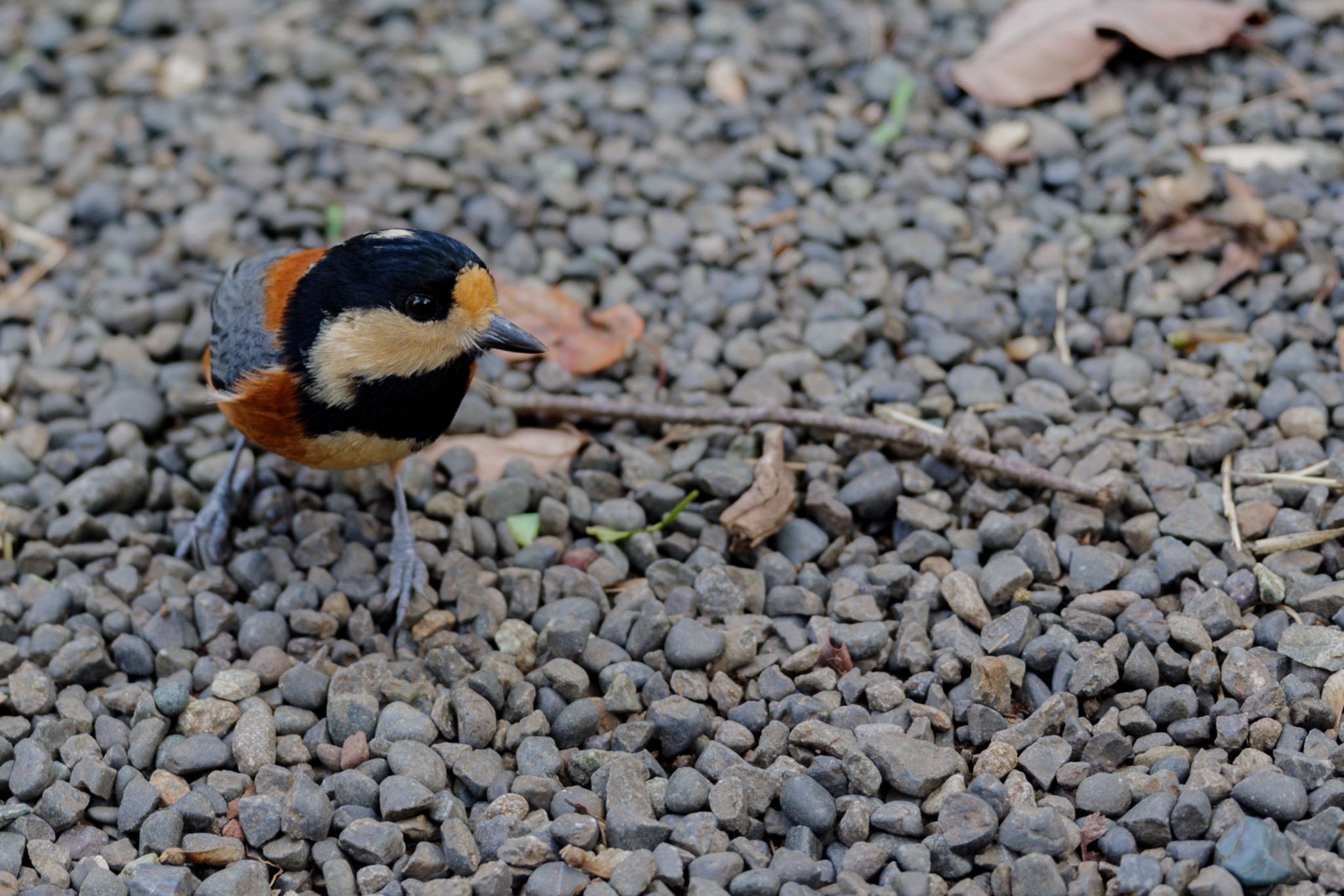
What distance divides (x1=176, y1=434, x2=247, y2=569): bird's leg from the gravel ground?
0.06m

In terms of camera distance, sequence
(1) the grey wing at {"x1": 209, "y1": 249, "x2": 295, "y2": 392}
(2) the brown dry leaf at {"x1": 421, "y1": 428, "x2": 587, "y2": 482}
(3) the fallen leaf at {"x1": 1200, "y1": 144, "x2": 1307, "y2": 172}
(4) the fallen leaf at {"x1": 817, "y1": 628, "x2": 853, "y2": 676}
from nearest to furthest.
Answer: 1. (4) the fallen leaf at {"x1": 817, "y1": 628, "x2": 853, "y2": 676}
2. (1) the grey wing at {"x1": 209, "y1": 249, "x2": 295, "y2": 392}
3. (2) the brown dry leaf at {"x1": 421, "y1": 428, "x2": 587, "y2": 482}
4. (3) the fallen leaf at {"x1": 1200, "y1": 144, "x2": 1307, "y2": 172}

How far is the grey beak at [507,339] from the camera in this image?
3.58 meters

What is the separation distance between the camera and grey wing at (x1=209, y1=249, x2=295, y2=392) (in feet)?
11.8

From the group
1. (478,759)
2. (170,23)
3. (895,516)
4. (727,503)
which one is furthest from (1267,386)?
(170,23)

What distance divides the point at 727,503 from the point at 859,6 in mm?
2916

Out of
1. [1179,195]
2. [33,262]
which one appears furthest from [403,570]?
[1179,195]

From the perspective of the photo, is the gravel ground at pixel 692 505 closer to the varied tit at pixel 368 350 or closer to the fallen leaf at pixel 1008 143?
the fallen leaf at pixel 1008 143

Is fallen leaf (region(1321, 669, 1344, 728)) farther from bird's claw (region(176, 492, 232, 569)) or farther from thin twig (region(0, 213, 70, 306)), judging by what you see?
thin twig (region(0, 213, 70, 306))

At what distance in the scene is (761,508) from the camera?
3.78m

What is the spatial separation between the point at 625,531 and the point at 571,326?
100cm

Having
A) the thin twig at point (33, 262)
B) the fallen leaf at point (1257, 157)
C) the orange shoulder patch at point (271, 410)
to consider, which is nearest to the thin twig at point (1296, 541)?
the fallen leaf at point (1257, 157)

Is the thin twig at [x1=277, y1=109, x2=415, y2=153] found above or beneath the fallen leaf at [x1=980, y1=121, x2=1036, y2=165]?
above

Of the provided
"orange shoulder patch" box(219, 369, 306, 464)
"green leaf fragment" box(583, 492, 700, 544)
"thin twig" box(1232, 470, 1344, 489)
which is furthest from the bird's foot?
"thin twig" box(1232, 470, 1344, 489)

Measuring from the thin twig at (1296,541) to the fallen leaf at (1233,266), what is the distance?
1185 millimetres
